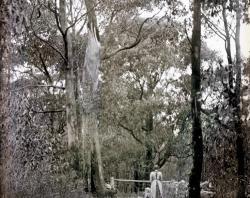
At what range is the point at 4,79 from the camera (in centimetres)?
496

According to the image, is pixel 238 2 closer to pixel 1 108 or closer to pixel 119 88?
pixel 119 88

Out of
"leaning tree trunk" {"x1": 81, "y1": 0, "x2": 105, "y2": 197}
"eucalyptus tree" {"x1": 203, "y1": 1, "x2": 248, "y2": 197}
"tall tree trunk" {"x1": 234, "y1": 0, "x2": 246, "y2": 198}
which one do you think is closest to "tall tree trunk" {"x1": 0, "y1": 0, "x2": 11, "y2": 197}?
"leaning tree trunk" {"x1": 81, "y1": 0, "x2": 105, "y2": 197}

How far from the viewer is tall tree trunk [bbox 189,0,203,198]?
5375mm

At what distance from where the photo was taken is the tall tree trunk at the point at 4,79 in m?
4.82

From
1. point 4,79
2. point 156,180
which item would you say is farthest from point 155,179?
point 4,79

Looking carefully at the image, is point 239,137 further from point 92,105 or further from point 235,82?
point 92,105

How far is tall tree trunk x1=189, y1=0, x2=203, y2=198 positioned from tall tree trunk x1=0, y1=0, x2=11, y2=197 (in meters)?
1.99

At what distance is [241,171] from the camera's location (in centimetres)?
525

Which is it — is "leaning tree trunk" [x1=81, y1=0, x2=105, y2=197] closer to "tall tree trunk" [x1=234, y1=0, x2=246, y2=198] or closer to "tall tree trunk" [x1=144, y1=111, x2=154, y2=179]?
"tall tree trunk" [x1=144, y1=111, x2=154, y2=179]

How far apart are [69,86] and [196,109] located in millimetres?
1575

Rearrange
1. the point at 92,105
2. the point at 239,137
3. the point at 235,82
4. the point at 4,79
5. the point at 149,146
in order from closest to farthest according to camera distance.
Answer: the point at 4,79, the point at 239,137, the point at 235,82, the point at 92,105, the point at 149,146

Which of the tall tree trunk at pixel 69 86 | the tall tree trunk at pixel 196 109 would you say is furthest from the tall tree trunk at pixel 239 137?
the tall tree trunk at pixel 69 86

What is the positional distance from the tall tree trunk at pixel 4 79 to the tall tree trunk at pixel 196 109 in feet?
6.51

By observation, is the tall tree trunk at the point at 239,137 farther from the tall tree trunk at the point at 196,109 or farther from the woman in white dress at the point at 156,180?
the woman in white dress at the point at 156,180
